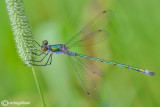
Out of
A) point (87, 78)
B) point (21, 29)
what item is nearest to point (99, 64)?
point (87, 78)

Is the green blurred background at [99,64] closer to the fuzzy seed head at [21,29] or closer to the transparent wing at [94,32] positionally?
the transparent wing at [94,32]

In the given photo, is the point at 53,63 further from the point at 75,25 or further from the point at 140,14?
the point at 140,14

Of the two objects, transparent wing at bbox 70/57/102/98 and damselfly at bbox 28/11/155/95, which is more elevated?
damselfly at bbox 28/11/155/95

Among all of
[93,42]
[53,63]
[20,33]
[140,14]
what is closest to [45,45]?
[53,63]

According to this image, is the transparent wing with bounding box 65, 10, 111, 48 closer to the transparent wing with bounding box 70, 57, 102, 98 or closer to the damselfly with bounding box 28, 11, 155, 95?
the damselfly with bounding box 28, 11, 155, 95

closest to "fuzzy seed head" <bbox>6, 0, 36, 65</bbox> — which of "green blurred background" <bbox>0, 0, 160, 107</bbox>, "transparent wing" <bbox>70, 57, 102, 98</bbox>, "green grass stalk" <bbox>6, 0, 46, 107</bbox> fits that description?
"green grass stalk" <bbox>6, 0, 46, 107</bbox>

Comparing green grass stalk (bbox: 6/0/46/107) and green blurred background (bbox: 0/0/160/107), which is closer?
green grass stalk (bbox: 6/0/46/107)

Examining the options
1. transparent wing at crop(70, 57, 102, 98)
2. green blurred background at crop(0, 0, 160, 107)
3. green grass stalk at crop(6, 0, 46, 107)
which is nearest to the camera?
green grass stalk at crop(6, 0, 46, 107)
